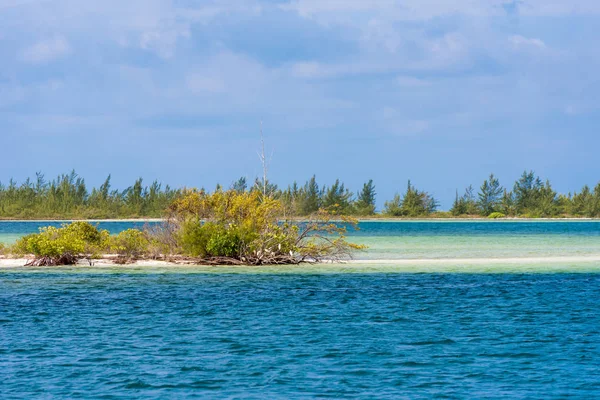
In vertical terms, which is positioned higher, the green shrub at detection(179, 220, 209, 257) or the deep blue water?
the green shrub at detection(179, 220, 209, 257)

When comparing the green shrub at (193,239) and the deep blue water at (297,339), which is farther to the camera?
the green shrub at (193,239)

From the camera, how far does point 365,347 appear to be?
1451 centimetres

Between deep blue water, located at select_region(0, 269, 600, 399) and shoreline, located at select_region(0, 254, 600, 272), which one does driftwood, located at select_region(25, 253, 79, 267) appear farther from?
deep blue water, located at select_region(0, 269, 600, 399)

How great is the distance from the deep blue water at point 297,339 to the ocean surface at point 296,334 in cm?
3

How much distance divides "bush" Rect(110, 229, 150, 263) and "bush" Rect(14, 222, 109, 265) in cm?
95

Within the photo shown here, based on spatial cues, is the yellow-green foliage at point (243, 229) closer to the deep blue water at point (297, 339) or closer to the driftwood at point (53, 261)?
the driftwood at point (53, 261)

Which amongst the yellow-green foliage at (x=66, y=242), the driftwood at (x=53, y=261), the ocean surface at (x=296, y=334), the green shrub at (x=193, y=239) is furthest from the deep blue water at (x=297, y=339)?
the green shrub at (x=193, y=239)

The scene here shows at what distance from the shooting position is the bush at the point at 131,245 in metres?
31.9

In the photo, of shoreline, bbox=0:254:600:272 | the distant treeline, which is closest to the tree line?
the distant treeline

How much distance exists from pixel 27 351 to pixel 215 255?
17.6m

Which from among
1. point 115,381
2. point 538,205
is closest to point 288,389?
point 115,381

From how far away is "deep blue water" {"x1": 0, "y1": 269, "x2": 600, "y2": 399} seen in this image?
11617mm

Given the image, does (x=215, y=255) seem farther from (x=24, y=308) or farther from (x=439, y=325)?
(x=439, y=325)

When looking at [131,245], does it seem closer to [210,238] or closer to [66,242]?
[66,242]
